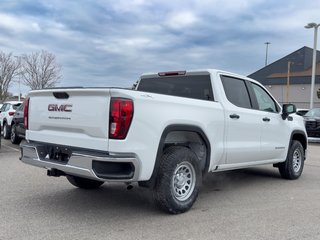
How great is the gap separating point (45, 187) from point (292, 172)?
4.62 metres

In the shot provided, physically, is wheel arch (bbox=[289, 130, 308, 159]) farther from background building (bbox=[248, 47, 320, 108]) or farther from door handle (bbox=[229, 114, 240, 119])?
background building (bbox=[248, 47, 320, 108])

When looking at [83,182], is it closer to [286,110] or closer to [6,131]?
[286,110]

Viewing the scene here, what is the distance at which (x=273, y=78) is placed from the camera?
174ft

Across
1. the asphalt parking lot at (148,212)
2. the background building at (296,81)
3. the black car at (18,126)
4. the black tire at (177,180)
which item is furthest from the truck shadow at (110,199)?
the background building at (296,81)

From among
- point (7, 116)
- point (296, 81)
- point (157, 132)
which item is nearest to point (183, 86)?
point (157, 132)

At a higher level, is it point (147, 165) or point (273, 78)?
point (273, 78)

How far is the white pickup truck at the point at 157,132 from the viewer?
4469 millimetres

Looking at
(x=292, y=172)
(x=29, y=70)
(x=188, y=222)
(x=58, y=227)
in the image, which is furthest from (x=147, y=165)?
(x=29, y=70)

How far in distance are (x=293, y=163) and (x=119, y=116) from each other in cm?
479

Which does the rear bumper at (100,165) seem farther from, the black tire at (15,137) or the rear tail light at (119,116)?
the black tire at (15,137)

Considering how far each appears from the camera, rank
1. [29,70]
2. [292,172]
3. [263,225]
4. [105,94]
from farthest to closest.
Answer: [29,70] → [292,172] → [263,225] → [105,94]

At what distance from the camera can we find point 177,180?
5.24 metres

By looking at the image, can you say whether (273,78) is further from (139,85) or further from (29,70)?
(139,85)

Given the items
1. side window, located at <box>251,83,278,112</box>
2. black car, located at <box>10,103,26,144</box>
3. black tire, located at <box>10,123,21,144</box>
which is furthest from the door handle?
black tire, located at <box>10,123,21,144</box>
